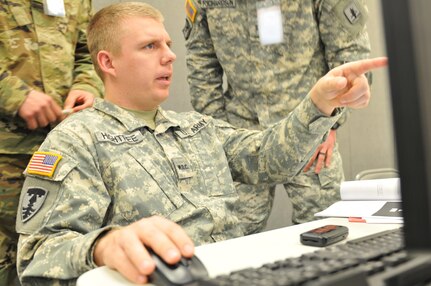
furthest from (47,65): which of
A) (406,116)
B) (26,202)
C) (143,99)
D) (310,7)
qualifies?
(406,116)

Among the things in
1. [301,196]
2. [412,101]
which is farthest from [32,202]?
[301,196]

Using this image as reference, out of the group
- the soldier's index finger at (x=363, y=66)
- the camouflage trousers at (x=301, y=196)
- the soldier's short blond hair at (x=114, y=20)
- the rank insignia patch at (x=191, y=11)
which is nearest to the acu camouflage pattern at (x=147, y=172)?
the soldier's index finger at (x=363, y=66)

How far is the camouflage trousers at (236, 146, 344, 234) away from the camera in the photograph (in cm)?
192

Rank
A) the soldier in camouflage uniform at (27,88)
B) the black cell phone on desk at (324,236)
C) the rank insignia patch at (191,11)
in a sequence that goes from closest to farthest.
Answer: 1. the black cell phone on desk at (324,236)
2. the soldier in camouflage uniform at (27,88)
3. the rank insignia patch at (191,11)

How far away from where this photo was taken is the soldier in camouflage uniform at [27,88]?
1.45 m

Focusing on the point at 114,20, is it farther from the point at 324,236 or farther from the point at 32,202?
the point at 324,236

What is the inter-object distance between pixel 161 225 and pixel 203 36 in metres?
1.52

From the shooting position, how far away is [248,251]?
79cm

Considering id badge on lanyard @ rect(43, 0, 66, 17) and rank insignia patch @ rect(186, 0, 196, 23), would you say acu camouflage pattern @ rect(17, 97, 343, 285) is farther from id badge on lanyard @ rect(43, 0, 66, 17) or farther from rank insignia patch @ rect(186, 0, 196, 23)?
rank insignia patch @ rect(186, 0, 196, 23)

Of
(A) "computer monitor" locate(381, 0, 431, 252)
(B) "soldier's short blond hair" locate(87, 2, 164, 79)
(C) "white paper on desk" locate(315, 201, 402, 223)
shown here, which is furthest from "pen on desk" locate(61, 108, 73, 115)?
(A) "computer monitor" locate(381, 0, 431, 252)

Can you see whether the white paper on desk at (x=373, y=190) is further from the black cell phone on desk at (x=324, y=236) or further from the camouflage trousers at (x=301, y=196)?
the camouflage trousers at (x=301, y=196)

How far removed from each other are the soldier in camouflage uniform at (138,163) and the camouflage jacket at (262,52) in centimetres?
64

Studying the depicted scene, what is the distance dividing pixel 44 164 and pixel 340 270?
664mm

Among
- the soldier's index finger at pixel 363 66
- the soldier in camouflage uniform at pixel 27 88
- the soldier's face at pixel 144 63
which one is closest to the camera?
the soldier's index finger at pixel 363 66
